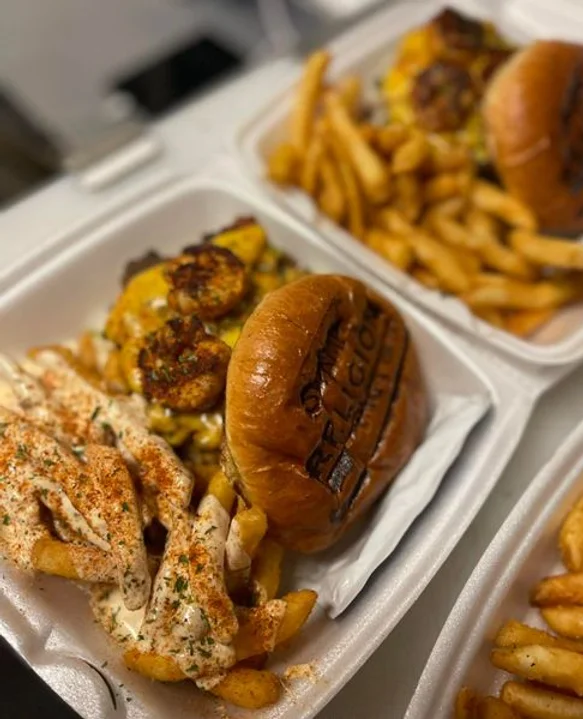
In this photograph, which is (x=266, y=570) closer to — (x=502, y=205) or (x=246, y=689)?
(x=246, y=689)

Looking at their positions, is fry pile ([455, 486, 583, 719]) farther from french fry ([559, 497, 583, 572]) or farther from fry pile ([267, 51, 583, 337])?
fry pile ([267, 51, 583, 337])

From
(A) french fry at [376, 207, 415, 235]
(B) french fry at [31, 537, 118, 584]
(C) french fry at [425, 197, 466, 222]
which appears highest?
(B) french fry at [31, 537, 118, 584]

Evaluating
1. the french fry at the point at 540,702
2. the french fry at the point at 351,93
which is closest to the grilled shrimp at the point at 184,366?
the french fry at the point at 540,702

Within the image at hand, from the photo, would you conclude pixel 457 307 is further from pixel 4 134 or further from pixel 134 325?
pixel 4 134

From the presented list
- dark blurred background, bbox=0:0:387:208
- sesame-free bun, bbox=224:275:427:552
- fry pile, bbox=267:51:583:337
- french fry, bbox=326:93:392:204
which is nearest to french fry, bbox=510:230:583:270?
fry pile, bbox=267:51:583:337

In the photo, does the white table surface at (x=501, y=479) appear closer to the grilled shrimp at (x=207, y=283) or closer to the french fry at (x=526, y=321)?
the french fry at (x=526, y=321)

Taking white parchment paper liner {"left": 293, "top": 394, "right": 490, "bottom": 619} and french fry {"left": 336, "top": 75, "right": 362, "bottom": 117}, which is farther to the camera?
french fry {"left": 336, "top": 75, "right": 362, "bottom": 117}

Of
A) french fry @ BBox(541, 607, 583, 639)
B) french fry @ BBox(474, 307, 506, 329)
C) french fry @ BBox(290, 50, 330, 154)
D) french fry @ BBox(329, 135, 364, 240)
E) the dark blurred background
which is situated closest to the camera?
french fry @ BBox(541, 607, 583, 639)
